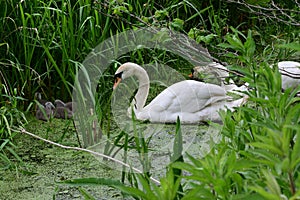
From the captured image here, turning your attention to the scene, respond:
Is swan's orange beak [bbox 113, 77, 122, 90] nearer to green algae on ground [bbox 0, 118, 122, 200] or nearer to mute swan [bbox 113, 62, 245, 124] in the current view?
mute swan [bbox 113, 62, 245, 124]

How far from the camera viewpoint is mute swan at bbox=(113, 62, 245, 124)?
3258 millimetres

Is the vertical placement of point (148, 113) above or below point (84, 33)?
below

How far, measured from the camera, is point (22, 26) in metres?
3.41

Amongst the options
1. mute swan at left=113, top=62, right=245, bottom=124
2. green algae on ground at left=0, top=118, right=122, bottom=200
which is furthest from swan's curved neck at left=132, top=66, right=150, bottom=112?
green algae on ground at left=0, top=118, right=122, bottom=200

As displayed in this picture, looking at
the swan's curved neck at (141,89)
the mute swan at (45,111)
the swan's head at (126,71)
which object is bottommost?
the mute swan at (45,111)

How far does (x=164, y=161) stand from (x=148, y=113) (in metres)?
0.53

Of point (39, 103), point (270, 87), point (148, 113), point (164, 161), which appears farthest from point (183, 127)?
point (270, 87)

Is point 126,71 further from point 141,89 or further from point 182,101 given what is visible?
point 182,101

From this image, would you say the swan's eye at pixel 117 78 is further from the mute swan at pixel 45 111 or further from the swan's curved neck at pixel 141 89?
the mute swan at pixel 45 111

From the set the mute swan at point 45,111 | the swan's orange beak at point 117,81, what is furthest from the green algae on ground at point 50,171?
the swan's orange beak at point 117,81

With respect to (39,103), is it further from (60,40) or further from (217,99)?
(217,99)

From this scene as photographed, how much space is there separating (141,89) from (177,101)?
20 centimetres

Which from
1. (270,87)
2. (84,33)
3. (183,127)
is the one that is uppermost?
(270,87)

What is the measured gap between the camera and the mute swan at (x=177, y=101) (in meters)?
3.26
